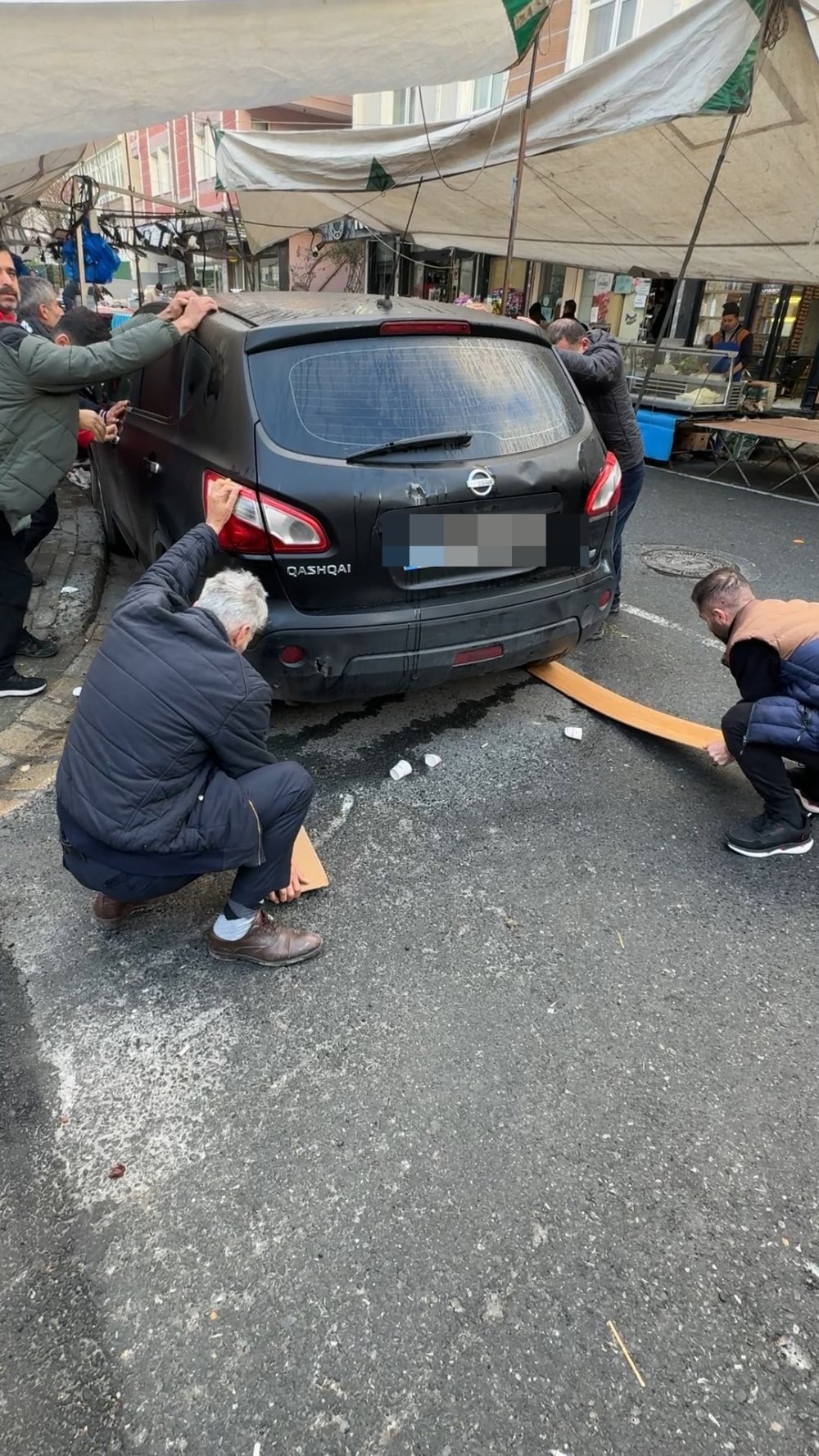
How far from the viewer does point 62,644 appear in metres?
4.50

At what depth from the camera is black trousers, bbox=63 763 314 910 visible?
2.34m

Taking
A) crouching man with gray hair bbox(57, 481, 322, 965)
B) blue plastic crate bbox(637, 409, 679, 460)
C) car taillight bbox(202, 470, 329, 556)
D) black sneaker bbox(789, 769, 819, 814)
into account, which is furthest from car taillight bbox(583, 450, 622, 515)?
blue plastic crate bbox(637, 409, 679, 460)

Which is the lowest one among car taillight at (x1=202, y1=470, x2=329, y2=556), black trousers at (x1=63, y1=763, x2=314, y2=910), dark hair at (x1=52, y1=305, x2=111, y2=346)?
black trousers at (x1=63, y1=763, x2=314, y2=910)

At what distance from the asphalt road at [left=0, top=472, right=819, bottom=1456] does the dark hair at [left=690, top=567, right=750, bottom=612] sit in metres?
0.89

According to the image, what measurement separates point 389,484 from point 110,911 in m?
1.73

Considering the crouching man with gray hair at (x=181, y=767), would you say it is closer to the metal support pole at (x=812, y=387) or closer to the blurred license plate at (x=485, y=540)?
the blurred license plate at (x=485, y=540)

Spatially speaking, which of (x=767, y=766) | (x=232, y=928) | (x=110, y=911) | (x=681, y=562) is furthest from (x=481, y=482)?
(x=681, y=562)

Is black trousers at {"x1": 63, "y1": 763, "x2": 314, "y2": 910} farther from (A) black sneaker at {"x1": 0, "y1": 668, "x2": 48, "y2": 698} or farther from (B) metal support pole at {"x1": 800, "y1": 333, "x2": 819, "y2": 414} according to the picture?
(B) metal support pole at {"x1": 800, "y1": 333, "x2": 819, "y2": 414}

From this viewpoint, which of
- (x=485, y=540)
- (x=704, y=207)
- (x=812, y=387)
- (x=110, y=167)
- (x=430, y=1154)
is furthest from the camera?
(x=110, y=167)

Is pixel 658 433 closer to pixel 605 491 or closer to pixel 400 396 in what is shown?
pixel 605 491

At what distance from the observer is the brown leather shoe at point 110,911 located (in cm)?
262

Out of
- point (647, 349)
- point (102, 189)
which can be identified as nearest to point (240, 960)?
point (647, 349)

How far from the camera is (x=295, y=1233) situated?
5.93 feet

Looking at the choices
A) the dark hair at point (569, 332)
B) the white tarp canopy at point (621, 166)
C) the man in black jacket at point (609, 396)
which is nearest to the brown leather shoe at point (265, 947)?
the man in black jacket at point (609, 396)
